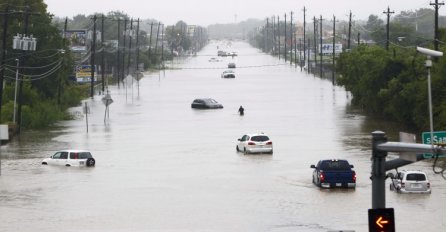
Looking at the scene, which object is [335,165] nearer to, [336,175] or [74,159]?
[336,175]

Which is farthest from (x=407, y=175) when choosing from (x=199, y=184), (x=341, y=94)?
(x=341, y=94)

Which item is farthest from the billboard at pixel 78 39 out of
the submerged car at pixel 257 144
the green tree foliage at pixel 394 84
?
the submerged car at pixel 257 144

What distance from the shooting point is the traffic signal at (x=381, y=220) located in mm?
16000

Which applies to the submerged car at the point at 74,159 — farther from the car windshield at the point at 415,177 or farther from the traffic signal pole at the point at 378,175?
the traffic signal pole at the point at 378,175

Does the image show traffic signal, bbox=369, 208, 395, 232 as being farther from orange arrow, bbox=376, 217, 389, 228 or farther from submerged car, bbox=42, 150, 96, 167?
submerged car, bbox=42, 150, 96, 167

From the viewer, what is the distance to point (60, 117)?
8481cm

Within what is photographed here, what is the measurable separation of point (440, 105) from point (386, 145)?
149ft

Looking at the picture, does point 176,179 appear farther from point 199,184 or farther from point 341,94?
point 341,94

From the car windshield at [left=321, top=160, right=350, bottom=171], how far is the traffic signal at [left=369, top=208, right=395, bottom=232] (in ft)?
84.4

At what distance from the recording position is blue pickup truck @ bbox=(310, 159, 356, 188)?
4172 cm

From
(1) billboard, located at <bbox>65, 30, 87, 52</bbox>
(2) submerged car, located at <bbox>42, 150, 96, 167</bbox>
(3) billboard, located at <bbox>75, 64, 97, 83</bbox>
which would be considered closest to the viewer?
(2) submerged car, located at <bbox>42, 150, 96, 167</bbox>

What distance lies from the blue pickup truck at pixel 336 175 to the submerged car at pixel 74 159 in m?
14.1

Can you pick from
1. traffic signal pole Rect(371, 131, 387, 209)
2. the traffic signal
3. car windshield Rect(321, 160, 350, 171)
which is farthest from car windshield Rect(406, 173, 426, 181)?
the traffic signal

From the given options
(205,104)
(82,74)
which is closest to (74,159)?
(205,104)
